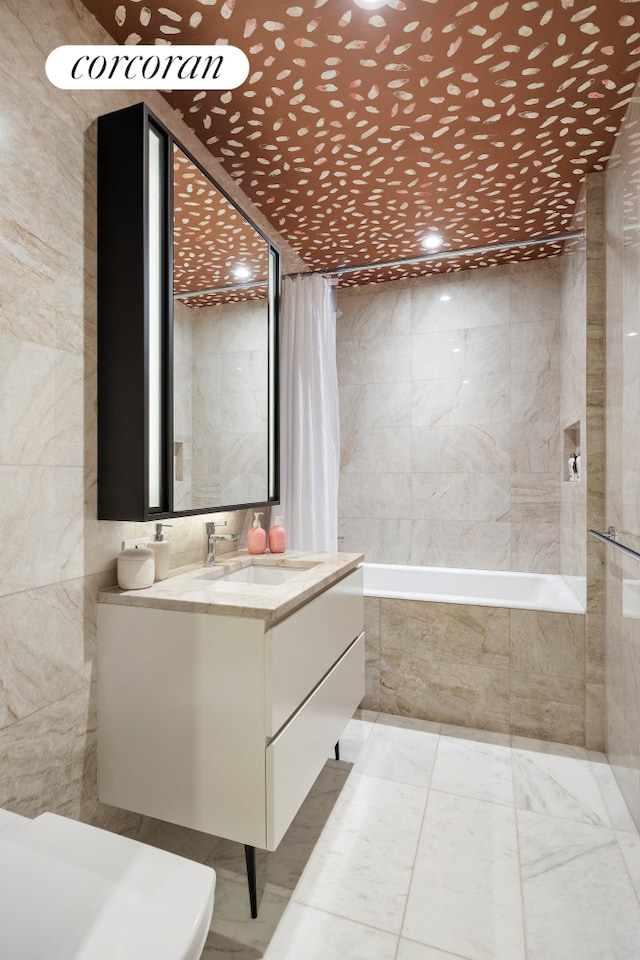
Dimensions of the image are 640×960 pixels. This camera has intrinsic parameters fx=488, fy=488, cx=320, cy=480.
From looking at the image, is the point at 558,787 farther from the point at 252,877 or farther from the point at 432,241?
the point at 432,241

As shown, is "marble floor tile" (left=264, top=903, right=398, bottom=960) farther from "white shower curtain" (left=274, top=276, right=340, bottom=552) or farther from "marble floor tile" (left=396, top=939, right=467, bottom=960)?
"white shower curtain" (left=274, top=276, right=340, bottom=552)

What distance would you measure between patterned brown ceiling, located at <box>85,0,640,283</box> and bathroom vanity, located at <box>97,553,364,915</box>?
1.62 metres

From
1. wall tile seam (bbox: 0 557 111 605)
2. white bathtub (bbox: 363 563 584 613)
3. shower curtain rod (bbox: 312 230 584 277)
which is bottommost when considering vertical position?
white bathtub (bbox: 363 563 584 613)

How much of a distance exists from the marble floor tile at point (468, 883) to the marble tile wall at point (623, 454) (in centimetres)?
51

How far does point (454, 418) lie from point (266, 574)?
1836 millimetres

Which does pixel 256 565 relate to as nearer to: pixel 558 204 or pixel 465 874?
pixel 465 874

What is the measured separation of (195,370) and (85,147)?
2.23ft

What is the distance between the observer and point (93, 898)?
0.77m

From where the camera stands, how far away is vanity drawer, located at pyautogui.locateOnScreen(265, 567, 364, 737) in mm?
1252

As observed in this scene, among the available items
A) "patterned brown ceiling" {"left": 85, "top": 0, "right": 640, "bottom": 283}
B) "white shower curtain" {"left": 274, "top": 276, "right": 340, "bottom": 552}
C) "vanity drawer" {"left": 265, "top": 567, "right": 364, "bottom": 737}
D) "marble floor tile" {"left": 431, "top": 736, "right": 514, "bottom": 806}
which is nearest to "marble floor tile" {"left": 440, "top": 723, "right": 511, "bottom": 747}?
"marble floor tile" {"left": 431, "top": 736, "right": 514, "bottom": 806}

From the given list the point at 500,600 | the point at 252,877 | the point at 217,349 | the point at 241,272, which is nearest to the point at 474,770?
the point at 500,600

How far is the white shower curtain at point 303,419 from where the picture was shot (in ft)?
8.24

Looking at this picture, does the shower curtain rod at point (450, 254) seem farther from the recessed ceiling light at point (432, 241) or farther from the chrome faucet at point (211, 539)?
the chrome faucet at point (211, 539)

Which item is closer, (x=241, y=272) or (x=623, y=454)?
(x=623, y=454)
